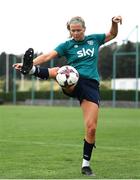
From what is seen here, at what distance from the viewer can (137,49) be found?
52688 millimetres

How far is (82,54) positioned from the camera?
8.69 meters

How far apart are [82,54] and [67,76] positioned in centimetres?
48

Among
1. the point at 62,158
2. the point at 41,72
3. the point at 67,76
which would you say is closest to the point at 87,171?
the point at 67,76

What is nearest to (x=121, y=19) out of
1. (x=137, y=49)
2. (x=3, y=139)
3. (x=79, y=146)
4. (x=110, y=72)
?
(x=79, y=146)

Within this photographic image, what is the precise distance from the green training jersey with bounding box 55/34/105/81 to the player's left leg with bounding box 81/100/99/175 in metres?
0.42

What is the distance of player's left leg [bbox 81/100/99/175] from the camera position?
853cm

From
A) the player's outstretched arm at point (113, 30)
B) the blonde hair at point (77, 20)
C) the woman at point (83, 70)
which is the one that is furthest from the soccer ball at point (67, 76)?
the player's outstretched arm at point (113, 30)

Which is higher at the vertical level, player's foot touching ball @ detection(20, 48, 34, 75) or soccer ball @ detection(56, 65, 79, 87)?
player's foot touching ball @ detection(20, 48, 34, 75)

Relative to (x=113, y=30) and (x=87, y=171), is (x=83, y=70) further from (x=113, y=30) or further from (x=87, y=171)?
(x=87, y=171)

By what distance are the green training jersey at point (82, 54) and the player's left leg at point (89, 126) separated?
42cm

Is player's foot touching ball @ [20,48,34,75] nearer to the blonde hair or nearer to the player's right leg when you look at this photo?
the player's right leg

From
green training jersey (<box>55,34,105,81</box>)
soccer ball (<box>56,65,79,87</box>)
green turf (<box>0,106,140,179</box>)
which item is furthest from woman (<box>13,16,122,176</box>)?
green turf (<box>0,106,140,179</box>)

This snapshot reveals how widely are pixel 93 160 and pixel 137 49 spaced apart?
42.8 meters

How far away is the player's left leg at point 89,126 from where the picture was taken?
336 inches
